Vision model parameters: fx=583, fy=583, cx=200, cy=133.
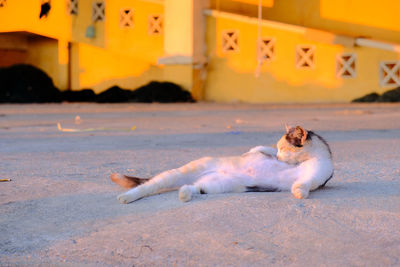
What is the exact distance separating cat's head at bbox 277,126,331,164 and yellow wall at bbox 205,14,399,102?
445 inches

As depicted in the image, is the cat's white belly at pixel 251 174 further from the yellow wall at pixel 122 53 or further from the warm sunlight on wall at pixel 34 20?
the warm sunlight on wall at pixel 34 20

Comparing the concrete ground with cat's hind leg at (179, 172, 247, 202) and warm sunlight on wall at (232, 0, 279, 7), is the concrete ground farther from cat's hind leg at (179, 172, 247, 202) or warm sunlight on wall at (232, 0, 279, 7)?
warm sunlight on wall at (232, 0, 279, 7)

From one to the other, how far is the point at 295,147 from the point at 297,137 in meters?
0.07

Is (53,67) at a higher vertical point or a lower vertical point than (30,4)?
lower

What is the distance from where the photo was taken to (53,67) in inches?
773

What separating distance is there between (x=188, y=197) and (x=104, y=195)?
24.8 inches

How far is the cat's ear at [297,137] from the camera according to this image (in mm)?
3568

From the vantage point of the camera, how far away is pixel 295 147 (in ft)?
11.7

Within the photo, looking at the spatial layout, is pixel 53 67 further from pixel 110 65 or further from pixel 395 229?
pixel 395 229

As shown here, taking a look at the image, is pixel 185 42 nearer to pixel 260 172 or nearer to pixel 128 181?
pixel 128 181

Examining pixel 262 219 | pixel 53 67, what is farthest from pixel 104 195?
pixel 53 67

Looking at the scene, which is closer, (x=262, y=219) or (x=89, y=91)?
(x=262, y=219)

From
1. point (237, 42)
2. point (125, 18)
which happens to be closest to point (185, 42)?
point (237, 42)

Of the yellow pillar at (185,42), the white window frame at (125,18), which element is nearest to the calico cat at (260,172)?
the yellow pillar at (185,42)
